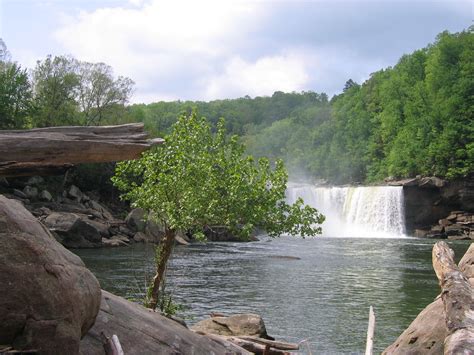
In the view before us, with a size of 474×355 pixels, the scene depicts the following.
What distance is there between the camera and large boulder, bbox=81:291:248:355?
25.2 feet

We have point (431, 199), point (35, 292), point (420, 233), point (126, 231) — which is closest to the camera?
point (35, 292)

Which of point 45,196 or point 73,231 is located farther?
point 45,196

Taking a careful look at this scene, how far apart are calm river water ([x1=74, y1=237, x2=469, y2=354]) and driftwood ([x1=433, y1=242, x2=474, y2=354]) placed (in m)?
7.85

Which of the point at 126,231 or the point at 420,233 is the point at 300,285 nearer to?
the point at 126,231

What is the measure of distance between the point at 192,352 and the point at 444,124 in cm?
6984

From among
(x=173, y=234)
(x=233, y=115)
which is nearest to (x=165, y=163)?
(x=173, y=234)

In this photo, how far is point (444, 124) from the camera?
72812 mm

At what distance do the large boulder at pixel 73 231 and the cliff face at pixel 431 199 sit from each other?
35377mm

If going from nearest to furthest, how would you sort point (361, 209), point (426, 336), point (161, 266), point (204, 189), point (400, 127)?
point (426, 336), point (161, 266), point (204, 189), point (361, 209), point (400, 127)

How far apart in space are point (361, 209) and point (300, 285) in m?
39.4

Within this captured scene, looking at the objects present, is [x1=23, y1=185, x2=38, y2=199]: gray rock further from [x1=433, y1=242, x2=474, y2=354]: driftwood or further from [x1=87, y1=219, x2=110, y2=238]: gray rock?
[x1=433, y1=242, x2=474, y2=354]: driftwood

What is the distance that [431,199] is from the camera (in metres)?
63.0

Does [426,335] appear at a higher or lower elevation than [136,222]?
higher

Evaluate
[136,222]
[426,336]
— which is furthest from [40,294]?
[136,222]
